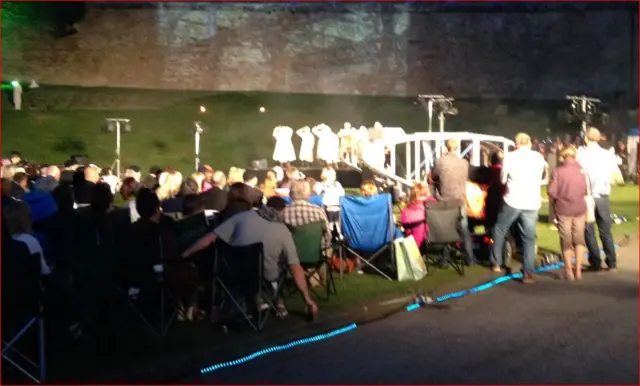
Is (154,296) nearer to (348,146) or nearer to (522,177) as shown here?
(522,177)

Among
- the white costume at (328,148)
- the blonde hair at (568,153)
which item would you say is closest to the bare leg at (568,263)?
the blonde hair at (568,153)

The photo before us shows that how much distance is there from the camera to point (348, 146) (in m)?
25.1

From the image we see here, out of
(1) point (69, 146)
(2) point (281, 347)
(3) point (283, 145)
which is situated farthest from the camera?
(1) point (69, 146)

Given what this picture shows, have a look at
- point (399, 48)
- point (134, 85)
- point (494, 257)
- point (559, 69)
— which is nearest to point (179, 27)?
point (134, 85)

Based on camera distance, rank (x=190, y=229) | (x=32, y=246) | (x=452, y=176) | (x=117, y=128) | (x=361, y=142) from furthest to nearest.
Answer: (x=117, y=128)
(x=361, y=142)
(x=452, y=176)
(x=190, y=229)
(x=32, y=246)

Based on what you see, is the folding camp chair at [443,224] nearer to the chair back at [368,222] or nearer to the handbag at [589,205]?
the chair back at [368,222]

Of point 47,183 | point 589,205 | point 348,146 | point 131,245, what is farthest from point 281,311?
point 348,146

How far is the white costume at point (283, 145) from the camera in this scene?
1035 inches

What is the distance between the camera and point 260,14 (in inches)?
1328

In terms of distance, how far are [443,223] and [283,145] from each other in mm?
16636

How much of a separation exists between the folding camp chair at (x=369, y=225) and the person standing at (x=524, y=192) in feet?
4.38

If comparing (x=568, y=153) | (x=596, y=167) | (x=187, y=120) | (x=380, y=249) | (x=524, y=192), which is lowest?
(x=380, y=249)

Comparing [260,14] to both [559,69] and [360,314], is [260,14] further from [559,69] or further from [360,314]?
[360,314]

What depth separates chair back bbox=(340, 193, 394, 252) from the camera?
9961 mm
